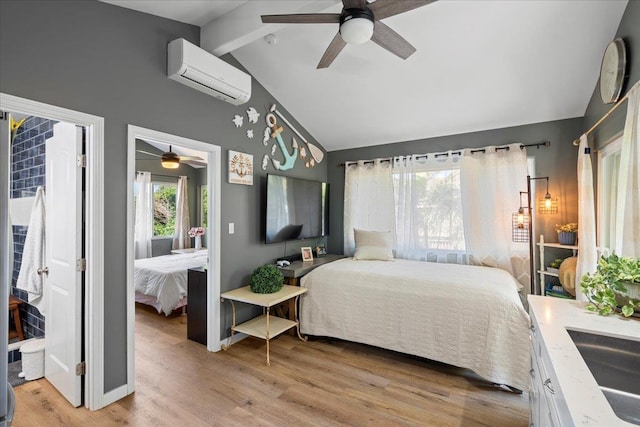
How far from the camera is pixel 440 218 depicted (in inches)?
153

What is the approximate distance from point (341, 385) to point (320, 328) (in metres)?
0.78

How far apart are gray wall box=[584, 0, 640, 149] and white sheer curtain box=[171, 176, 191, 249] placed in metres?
6.76

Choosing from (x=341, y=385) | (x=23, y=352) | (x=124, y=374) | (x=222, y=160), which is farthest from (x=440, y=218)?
(x=23, y=352)

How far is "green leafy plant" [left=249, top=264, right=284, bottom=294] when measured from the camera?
9.47ft

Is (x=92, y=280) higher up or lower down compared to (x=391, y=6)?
lower down

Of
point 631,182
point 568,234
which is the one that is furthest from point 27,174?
point 568,234

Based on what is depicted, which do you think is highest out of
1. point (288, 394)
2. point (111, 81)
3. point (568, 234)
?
point (111, 81)

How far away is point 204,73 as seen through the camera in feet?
8.20

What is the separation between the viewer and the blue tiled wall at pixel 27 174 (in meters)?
2.71

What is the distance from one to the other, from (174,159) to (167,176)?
6.61 feet

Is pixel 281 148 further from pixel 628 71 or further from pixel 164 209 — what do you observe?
pixel 164 209

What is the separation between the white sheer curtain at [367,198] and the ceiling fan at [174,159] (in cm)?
270

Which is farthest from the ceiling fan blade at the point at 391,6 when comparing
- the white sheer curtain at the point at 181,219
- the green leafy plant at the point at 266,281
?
the white sheer curtain at the point at 181,219

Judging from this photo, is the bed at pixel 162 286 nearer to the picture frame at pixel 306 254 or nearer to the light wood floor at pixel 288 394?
the light wood floor at pixel 288 394
